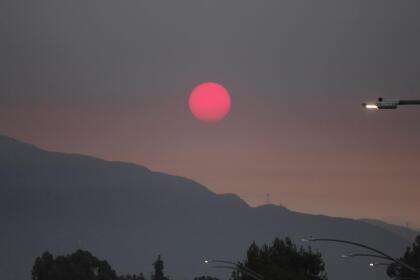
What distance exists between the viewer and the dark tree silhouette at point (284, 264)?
379ft

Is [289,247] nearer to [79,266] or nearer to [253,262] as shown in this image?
[253,262]

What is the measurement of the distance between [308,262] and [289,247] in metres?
6.18

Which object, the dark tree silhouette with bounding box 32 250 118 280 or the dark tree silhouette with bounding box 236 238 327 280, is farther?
the dark tree silhouette with bounding box 32 250 118 280

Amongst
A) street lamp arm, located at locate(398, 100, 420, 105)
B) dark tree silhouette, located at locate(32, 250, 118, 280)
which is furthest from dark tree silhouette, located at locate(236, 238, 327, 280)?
street lamp arm, located at locate(398, 100, 420, 105)

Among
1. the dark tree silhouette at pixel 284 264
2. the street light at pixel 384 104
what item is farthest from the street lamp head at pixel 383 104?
the dark tree silhouette at pixel 284 264

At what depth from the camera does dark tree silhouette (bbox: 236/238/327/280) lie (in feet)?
379

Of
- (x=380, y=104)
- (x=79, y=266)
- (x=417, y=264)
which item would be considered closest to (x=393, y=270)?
(x=417, y=264)

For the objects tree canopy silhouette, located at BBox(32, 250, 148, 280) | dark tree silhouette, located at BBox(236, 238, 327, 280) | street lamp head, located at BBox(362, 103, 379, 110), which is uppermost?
tree canopy silhouette, located at BBox(32, 250, 148, 280)

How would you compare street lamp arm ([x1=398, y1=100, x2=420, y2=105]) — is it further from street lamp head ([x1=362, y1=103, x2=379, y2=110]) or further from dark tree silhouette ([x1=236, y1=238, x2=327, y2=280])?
dark tree silhouette ([x1=236, y1=238, x2=327, y2=280])

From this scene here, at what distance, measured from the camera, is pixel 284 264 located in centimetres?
11962

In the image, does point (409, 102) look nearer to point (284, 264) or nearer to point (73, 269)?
point (284, 264)

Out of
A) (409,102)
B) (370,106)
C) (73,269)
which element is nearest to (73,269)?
(73,269)

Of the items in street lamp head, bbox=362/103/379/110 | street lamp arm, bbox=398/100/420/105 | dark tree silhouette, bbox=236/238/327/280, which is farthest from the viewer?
dark tree silhouette, bbox=236/238/327/280

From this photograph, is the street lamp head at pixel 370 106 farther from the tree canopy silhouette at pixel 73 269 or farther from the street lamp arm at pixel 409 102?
the tree canopy silhouette at pixel 73 269
